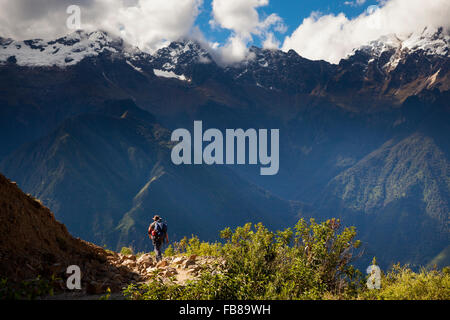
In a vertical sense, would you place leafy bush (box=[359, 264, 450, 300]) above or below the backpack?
below

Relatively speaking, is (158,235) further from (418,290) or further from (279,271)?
(418,290)

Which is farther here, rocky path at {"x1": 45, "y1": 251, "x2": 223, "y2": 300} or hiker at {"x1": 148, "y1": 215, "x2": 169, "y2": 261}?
hiker at {"x1": 148, "y1": 215, "x2": 169, "y2": 261}

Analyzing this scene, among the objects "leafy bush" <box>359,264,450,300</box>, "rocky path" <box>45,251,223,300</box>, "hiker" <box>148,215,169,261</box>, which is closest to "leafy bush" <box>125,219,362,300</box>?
"rocky path" <box>45,251,223,300</box>

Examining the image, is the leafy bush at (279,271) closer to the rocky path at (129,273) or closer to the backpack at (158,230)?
the rocky path at (129,273)

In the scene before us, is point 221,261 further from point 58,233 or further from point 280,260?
point 58,233

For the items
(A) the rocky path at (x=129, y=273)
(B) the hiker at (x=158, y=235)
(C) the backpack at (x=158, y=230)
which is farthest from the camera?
(C) the backpack at (x=158, y=230)

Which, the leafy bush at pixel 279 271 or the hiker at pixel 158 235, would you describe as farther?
the hiker at pixel 158 235

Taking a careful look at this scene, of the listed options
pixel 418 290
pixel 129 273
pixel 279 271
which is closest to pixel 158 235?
pixel 129 273

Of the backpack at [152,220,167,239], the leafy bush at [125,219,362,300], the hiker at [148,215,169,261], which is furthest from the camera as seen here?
the backpack at [152,220,167,239]

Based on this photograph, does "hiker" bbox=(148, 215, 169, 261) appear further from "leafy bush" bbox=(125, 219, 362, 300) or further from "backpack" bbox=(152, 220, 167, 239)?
"leafy bush" bbox=(125, 219, 362, 300)

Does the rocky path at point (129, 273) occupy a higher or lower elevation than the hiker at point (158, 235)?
lower

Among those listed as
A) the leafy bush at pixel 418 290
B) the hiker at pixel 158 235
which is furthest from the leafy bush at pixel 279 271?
the hiker at pixel 158 235
